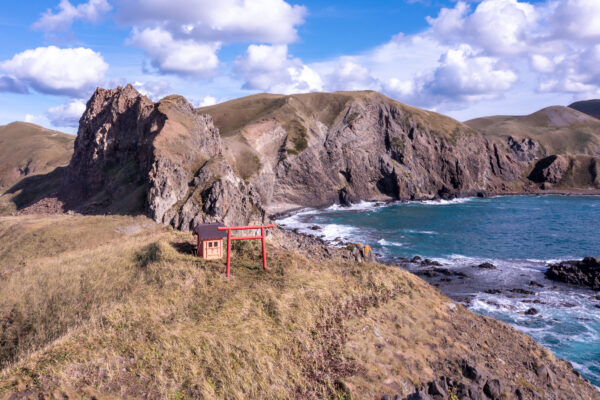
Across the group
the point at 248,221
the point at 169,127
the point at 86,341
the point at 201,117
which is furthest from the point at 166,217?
the point at 86,341

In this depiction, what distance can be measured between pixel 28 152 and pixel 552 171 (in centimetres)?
20403

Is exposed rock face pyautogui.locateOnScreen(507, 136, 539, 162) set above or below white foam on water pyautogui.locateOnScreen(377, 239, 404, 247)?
above

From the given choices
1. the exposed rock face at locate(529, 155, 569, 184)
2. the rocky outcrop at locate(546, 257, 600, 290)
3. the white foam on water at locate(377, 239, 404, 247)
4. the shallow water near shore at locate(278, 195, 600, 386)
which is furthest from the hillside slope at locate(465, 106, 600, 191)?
the white foam on water at locate(377, 239, 404, 247)

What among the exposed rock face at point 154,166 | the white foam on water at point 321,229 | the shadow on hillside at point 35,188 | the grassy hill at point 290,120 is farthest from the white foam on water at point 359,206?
the shadow on hillside at point 35,188

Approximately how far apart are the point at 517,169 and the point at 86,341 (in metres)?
165

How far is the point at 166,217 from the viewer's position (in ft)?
161

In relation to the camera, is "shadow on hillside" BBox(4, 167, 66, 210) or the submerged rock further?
"shadow on hillside" BBox(4, 167, 66, 210)

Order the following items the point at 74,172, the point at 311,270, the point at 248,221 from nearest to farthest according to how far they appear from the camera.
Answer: the point at 311,270, the point at 248,221, the point at 74,172

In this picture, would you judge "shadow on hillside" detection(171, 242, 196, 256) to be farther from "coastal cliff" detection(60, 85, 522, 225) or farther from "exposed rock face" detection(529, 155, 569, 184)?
"exposed rock face" detection(529, 155, 569, 184)

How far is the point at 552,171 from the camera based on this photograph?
13725 centimetres

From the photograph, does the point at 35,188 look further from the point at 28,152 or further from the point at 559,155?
the point at 559,155

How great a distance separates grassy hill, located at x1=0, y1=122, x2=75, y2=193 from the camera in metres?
106

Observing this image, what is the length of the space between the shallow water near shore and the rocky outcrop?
58.2 inches

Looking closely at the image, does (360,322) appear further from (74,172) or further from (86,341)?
(74,172)
